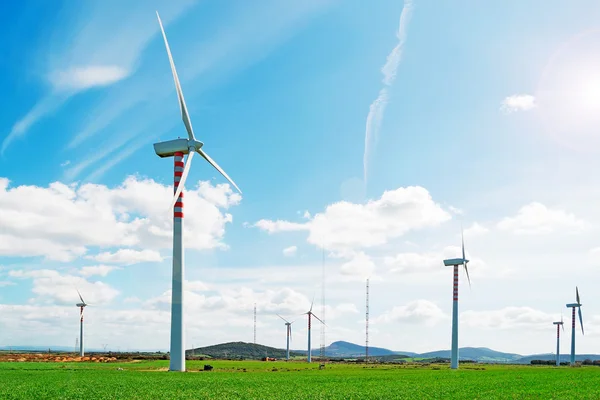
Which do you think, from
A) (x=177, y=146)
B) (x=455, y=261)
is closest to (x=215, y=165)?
(x=177, y=146)

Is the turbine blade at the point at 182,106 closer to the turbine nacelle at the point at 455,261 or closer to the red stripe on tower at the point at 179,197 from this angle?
the red stripe on tower at the point at 179,197

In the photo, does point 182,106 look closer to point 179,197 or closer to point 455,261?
point 179,197

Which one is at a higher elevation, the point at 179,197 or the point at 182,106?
the point at 182,106

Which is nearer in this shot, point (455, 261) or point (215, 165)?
point (215, 165)

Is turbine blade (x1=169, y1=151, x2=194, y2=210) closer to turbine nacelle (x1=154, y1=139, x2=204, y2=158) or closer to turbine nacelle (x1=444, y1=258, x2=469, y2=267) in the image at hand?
turbine nacelle (x1=154, y1=139, x2=204, y2=158)

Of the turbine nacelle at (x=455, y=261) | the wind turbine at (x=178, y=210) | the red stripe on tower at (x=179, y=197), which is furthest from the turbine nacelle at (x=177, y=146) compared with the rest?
the turbine nacelle at (x=455, y=261)

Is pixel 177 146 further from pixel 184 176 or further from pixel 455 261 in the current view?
pixel 455 261

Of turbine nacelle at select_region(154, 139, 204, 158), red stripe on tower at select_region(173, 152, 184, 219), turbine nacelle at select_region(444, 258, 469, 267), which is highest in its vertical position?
turbine nacelle at select_region(154, 139, 204, 158)

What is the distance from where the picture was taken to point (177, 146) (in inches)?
3428

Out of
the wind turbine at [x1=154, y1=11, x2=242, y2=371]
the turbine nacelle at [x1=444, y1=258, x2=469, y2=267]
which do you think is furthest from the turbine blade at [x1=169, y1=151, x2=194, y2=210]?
the turbine nacelle at [x1=444, y1=258, x2=469, y2=267]

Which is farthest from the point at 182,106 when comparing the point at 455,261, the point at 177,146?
the point at 455,261

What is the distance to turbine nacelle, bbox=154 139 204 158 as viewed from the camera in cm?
8662

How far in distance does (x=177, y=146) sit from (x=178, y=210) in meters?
11.0

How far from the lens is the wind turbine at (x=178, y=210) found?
78.7 m
